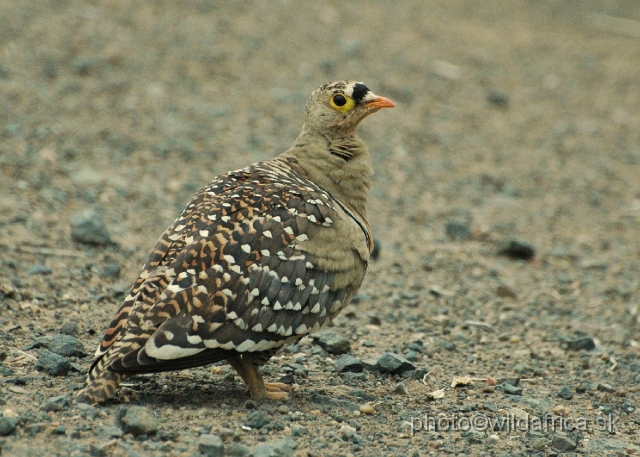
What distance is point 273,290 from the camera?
5117 millimetres

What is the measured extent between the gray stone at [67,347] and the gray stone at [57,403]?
0.91m

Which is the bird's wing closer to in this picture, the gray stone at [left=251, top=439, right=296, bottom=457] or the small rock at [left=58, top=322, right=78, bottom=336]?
the gray stone at [left=251, top=439, right=296, bottom=457]

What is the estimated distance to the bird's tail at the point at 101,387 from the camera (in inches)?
187

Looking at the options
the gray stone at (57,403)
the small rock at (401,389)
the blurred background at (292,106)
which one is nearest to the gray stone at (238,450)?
the gray stone at (57,403)

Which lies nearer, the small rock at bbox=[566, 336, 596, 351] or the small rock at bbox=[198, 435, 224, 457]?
the small rock at bbox=[198, 435, 224, 457]

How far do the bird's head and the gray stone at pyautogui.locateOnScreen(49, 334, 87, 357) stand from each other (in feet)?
7.02

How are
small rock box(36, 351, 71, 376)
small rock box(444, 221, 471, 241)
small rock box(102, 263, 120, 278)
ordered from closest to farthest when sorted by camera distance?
small rock box(36, 351, 71, 376) → small rock box(102, 263, 120, 278) → small rock box(444, 221, 471, 241)

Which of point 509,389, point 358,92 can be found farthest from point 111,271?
point 509,389

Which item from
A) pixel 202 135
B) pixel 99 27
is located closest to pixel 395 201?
pixel 202 135

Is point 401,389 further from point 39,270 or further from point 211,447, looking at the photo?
point 39,270

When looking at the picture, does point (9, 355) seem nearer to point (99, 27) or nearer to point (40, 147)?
point (40, 147)

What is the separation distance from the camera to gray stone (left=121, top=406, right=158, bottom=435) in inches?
177

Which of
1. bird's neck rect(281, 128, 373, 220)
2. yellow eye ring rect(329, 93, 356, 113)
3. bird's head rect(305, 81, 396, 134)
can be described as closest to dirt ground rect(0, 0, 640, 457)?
bird's neck rect(281, 128, 373, 220)

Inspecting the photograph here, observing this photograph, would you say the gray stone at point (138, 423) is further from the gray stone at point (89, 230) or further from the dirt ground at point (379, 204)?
the gray stone at point (89, 230)
